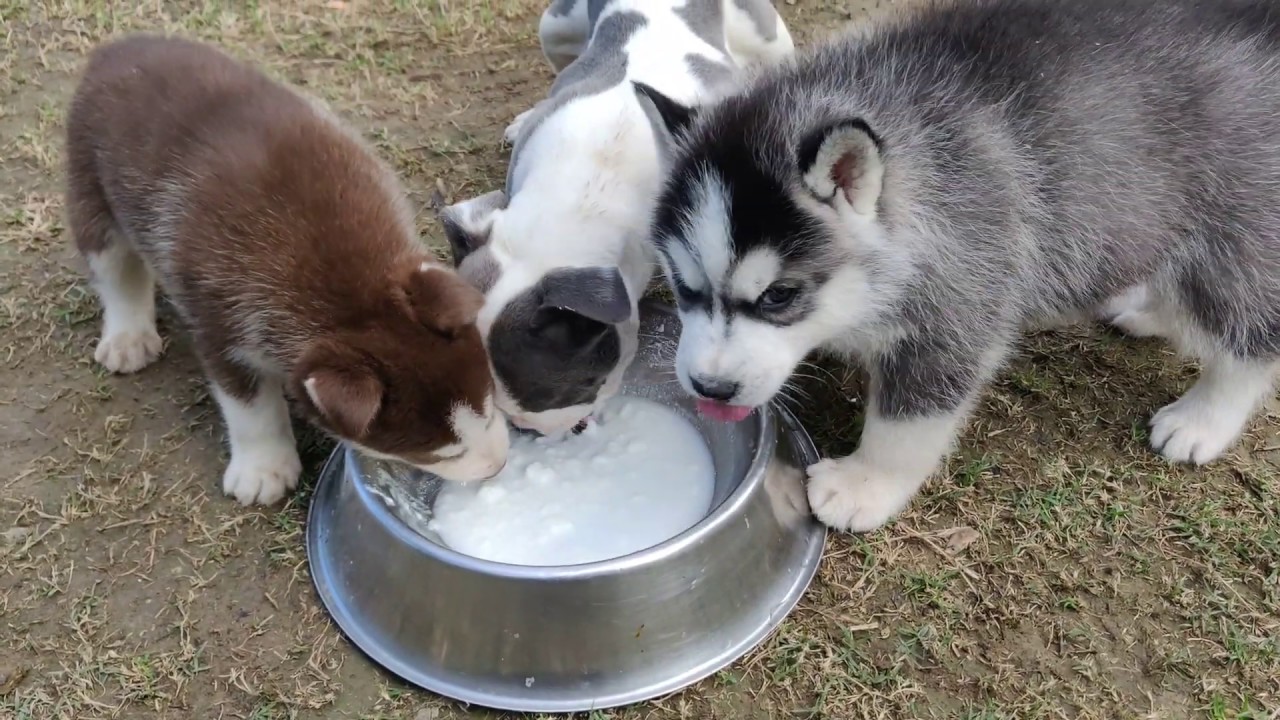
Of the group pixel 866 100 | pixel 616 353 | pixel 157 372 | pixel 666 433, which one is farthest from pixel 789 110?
pixel 157 372

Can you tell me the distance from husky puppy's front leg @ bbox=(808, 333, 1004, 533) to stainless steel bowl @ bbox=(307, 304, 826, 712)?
0.17 metres

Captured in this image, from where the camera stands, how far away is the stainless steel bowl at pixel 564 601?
9.64 feet

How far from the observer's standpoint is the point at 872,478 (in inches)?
136

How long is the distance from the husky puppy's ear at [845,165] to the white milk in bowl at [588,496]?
1173 mm

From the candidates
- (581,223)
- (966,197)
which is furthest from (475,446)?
(966,197)

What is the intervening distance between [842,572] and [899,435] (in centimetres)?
52

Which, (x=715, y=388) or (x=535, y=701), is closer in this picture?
(x=715, y=388)

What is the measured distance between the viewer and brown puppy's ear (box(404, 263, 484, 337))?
284 centimetres

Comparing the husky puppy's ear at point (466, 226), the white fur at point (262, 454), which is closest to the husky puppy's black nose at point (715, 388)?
the husky puppy's ear at point (466, 226)

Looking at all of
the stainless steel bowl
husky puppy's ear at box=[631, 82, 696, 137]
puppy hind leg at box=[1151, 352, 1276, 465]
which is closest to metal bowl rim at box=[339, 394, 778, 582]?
the stainless steel bowl

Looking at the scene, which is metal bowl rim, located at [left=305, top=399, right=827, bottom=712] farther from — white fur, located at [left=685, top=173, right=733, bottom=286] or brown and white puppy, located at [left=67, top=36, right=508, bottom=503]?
white fur, located at [left=685, top=173, right=733, bottom=286]

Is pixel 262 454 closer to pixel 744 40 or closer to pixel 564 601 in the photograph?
pixel 564 601

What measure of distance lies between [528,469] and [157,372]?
172cm

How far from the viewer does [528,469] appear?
11.9ft
